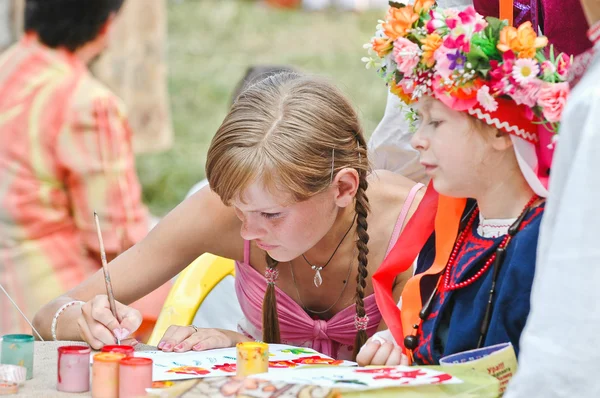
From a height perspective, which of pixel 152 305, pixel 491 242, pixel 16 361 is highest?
pixel 491 242

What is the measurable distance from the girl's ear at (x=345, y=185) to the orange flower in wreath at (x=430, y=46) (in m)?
0.50

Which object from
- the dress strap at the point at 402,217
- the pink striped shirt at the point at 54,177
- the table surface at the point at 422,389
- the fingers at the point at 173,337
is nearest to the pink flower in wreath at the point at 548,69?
the table surface at the point at 422,389

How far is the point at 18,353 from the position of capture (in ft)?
5.46

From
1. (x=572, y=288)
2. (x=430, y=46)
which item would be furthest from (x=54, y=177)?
(x=572, y=288)

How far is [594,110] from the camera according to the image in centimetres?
117

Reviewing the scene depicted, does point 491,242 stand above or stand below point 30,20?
below

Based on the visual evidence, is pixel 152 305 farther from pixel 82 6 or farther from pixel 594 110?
pixel 594 110

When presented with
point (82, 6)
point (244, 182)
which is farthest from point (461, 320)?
point (82, 6)

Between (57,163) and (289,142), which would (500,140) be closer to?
(289,142)

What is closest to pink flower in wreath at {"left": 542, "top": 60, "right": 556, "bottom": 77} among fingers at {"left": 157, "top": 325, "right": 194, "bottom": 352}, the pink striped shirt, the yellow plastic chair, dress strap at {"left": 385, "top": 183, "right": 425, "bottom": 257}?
dress strap at {"left": 385, "top": 183, "right": 425, "bottom": 257}

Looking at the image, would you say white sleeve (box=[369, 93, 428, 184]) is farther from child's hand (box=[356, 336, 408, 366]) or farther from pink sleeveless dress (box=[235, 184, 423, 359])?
child's hand (box=[356, 336, 408, 366])

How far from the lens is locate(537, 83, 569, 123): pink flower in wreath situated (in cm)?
153

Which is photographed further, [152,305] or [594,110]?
[152,305]

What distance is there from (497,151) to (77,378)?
84 cm
